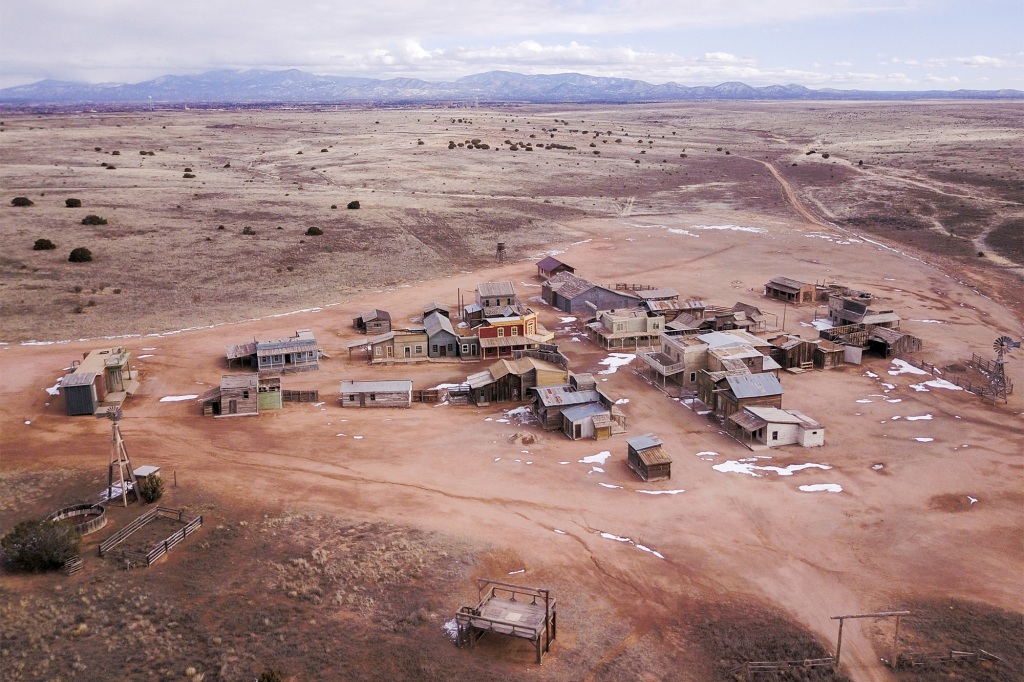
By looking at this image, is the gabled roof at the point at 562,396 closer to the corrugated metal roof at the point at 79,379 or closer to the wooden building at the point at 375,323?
the wooden building at the point at 375,323

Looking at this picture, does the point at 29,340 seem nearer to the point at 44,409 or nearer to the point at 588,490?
the point at 44,409

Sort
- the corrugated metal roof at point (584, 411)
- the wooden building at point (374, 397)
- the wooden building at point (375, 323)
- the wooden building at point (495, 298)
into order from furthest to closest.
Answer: the wooden building at point (495, 298)
the wooden building at point (375, 323)
the wooden building at point (374, 397)
the corrugated metal roof at point (584, 411)

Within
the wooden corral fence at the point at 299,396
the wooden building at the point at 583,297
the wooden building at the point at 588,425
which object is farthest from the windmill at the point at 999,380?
the wooden corral fence at the point at 299,396

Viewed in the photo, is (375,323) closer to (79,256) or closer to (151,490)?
(151,490)

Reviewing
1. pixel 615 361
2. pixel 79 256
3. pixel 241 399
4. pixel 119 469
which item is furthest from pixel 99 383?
pixel 79 256

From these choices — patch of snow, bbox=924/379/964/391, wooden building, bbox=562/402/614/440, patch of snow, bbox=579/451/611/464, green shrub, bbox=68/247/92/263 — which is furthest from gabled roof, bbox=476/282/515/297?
green shrub, bbox=68/247/92/263

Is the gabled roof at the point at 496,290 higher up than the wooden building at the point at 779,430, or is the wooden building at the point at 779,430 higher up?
the gabled roof at the point at 496,290

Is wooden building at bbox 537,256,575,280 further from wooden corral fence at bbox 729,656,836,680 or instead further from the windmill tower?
wooden corral fence at bbox 729,656,836,680
